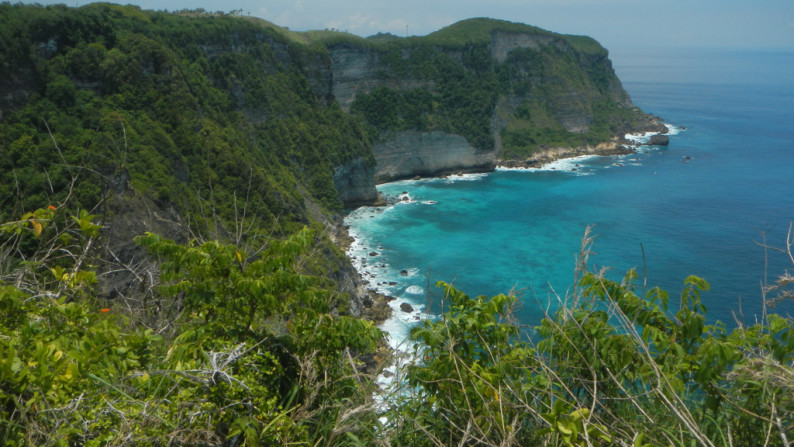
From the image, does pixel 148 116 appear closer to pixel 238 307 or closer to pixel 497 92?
pixel 238 307

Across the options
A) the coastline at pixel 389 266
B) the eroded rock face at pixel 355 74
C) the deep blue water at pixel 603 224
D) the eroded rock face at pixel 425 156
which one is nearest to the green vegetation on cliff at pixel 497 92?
the eroded rock face at pixel 355 74

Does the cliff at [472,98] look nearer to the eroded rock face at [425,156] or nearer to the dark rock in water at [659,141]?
the eroded rock face at [425,156]

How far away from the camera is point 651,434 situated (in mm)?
4316

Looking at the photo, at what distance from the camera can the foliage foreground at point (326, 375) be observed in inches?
153

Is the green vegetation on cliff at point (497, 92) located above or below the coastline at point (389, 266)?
above

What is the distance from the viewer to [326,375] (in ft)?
17.0

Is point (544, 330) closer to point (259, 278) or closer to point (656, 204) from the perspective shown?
point (259, 278)

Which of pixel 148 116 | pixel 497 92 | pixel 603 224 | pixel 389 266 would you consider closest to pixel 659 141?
pixel 497 92

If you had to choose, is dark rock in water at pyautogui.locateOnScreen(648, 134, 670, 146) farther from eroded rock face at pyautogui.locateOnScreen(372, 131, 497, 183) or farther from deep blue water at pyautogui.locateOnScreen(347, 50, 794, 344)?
eroded rock face at pyautogui.locateOnScreen(372, 131, 497, 183)

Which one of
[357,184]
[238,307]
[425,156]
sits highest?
[238,307]

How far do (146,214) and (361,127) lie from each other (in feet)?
148

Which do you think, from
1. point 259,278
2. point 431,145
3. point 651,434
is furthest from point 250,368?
point 431,145

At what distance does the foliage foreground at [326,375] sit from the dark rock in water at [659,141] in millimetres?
90460

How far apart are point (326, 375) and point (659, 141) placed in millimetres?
92838
